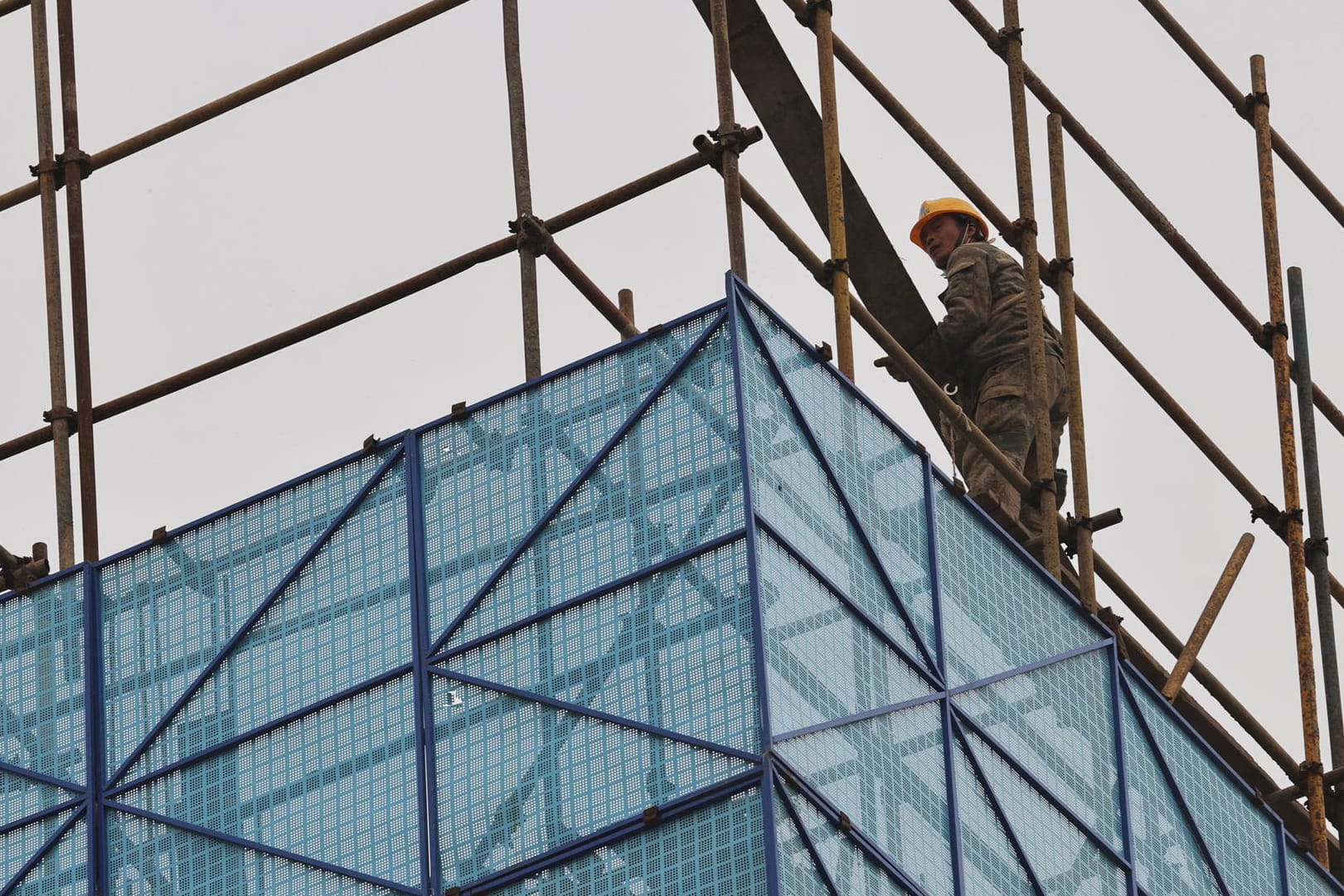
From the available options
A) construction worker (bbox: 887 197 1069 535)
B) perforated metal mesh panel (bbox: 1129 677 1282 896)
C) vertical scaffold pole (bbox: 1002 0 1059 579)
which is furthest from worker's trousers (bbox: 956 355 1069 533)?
perforated metal mesh panel (bbox: 1129 677 1282 896)

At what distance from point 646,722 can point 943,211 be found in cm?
739

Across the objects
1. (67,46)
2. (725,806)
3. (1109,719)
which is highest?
(67,46)

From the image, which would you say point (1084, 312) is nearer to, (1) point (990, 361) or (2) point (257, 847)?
(1) point (990, 361)

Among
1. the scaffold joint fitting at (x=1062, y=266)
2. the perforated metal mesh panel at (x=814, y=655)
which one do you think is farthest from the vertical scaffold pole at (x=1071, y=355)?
the perforated metal mesh panel at (x=814, y=655)

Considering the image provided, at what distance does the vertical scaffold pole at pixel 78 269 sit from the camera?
23.9 metres

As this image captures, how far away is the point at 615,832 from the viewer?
20531mm

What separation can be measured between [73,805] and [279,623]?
59.1 inches

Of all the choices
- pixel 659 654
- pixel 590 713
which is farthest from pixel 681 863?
pixel 659 654

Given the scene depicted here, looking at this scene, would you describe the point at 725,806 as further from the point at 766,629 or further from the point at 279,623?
the point at 279,623

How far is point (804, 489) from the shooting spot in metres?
21.4

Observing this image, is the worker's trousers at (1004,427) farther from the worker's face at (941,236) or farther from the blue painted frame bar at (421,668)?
the blue painted frame bar at (421,668)

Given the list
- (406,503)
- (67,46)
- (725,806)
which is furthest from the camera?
(67,46)

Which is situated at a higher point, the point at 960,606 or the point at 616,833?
the point at 960,606

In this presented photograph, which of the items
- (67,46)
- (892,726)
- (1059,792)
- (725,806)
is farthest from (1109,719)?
(67,46)
